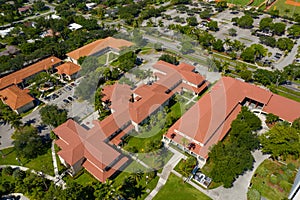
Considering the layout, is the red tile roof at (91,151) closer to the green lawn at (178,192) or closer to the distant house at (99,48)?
the green lawn at (178,192)

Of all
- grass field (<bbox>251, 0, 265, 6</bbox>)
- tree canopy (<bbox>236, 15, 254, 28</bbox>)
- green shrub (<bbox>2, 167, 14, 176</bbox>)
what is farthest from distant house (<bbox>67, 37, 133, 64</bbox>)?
grass field (<bbox>251, 0, 265, 6</bbox>)

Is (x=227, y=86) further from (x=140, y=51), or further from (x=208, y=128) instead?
(x=140, y=51)

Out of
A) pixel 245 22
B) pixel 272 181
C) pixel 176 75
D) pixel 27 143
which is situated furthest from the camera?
pixel 245 22

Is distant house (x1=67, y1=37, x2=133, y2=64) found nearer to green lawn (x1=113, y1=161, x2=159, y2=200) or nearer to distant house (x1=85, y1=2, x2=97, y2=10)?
green lawn (x1=113, y1=161, x2=159, y2=200)

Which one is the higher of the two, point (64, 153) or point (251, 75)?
point (251, 75)

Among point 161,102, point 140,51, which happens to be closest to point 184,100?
point 161,102

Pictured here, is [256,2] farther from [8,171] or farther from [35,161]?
[8,171]

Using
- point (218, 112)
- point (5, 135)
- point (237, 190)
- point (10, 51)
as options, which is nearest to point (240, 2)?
point (218, 112)
